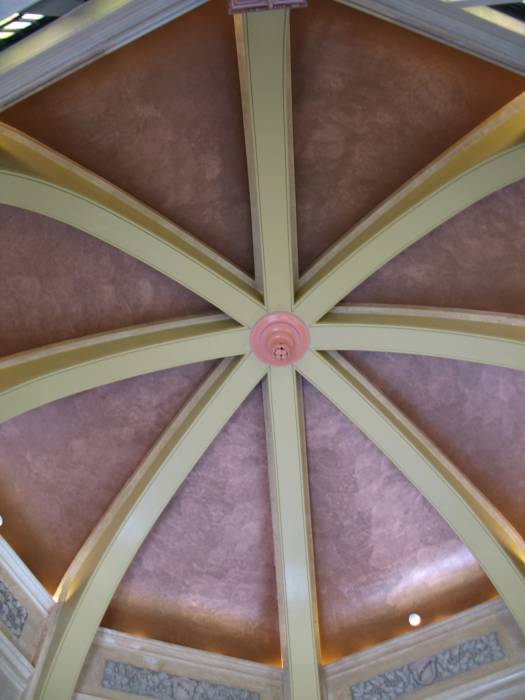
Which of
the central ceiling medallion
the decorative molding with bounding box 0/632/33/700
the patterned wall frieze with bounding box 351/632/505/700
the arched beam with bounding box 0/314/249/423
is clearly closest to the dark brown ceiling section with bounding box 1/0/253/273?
the central ceiling medallion

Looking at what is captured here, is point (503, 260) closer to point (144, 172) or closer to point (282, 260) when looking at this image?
point (282, 260)

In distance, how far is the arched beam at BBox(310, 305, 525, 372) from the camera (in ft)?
35.5

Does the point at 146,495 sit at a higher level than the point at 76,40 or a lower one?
lower

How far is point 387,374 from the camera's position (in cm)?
1206

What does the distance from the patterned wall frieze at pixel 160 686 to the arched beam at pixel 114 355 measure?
383 cm

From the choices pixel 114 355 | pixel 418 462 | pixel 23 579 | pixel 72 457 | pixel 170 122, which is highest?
pixel 170 122

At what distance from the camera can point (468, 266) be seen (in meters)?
11.1

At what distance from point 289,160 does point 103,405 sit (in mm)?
4344

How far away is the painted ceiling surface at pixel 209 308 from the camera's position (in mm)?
9742

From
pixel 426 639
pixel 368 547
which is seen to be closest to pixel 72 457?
pixel 368 547

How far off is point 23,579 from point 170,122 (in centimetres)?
615

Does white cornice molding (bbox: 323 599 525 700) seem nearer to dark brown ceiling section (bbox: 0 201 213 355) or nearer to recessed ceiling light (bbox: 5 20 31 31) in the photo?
dark brown ceiling section (bbox: 0 201 213 355)

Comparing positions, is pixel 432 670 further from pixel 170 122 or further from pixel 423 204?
pixel 170 122

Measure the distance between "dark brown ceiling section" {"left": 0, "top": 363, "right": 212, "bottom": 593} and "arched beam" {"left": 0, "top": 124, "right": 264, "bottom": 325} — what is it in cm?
139
